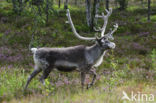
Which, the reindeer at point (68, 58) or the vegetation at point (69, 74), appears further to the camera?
the reindeer at point (68, 58)

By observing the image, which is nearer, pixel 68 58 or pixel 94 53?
pixel 68 58

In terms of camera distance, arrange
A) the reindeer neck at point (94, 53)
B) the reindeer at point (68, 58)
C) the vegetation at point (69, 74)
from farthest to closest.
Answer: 1. the reindeer neck at point (94, 53)
2. the reindeer at point (68, 58)
3. the vegetation at point (69, 74)

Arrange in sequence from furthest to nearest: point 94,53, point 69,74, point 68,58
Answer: point 69,74 → point 94,53 → point 68,58

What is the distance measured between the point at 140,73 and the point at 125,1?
39528 mm

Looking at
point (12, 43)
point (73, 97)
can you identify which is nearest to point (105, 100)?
point (73, 97)

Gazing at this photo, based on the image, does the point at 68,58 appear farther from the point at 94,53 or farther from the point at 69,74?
the point at 69,74

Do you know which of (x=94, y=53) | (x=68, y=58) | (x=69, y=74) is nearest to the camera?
(x=68, y=58)

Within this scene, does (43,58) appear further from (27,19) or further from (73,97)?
(27,19)

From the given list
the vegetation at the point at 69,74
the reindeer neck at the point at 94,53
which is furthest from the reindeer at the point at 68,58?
the vegetation at the point at 69,74

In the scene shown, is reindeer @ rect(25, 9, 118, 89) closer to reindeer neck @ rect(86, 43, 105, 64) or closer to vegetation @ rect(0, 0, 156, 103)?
reindeer neck @ rect(86, 43, 105, 64)

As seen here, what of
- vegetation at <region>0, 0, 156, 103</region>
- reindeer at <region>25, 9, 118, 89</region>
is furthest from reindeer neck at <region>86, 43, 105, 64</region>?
vegetation at <region>0, 0, 156, 103</region>

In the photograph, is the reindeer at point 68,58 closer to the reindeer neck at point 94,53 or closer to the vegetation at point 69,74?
the reindeer neck at point 94,53

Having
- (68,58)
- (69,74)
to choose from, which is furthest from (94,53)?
(69,74)

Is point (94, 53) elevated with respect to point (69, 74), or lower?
elevated
